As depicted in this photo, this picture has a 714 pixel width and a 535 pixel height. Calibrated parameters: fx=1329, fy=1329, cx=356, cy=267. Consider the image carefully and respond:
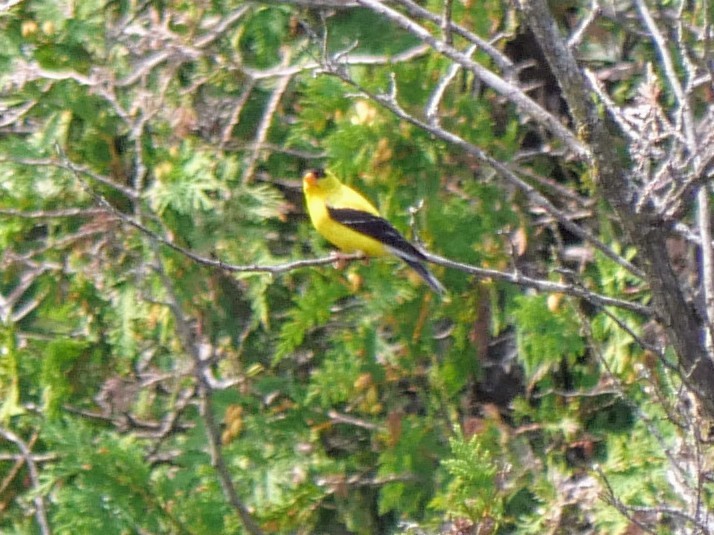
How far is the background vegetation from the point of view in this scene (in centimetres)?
428

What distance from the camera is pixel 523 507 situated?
4.63m

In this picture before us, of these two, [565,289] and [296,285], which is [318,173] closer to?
[296,285]

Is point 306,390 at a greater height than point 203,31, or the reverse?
point 203,31

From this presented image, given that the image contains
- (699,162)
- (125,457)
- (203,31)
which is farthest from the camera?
(203,31)

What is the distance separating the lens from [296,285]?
4828 millimetres

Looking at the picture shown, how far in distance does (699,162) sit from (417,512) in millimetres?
2429

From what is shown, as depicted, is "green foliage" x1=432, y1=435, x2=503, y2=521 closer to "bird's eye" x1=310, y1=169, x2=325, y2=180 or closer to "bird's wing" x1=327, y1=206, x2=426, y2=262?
"bird's wing" x1=327, y1=206, x2=426, y2=262

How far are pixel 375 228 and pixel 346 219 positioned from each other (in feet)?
0.99

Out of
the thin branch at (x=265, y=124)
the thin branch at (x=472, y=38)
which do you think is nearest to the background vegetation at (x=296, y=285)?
the thin branch at (x=265, y=124)

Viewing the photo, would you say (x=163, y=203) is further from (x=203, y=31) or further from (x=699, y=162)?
(x=699, y=162)

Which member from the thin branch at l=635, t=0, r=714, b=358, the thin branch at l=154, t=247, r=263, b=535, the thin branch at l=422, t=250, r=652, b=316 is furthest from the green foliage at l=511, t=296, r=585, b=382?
the thin branch at l=422, t=250, r=652, b=316

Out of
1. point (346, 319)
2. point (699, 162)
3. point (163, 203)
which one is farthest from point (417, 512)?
point (699, 162)

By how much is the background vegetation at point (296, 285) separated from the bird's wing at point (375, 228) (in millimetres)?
64

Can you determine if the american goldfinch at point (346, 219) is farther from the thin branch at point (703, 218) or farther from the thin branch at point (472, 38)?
the thin branch at point (472, 38)
